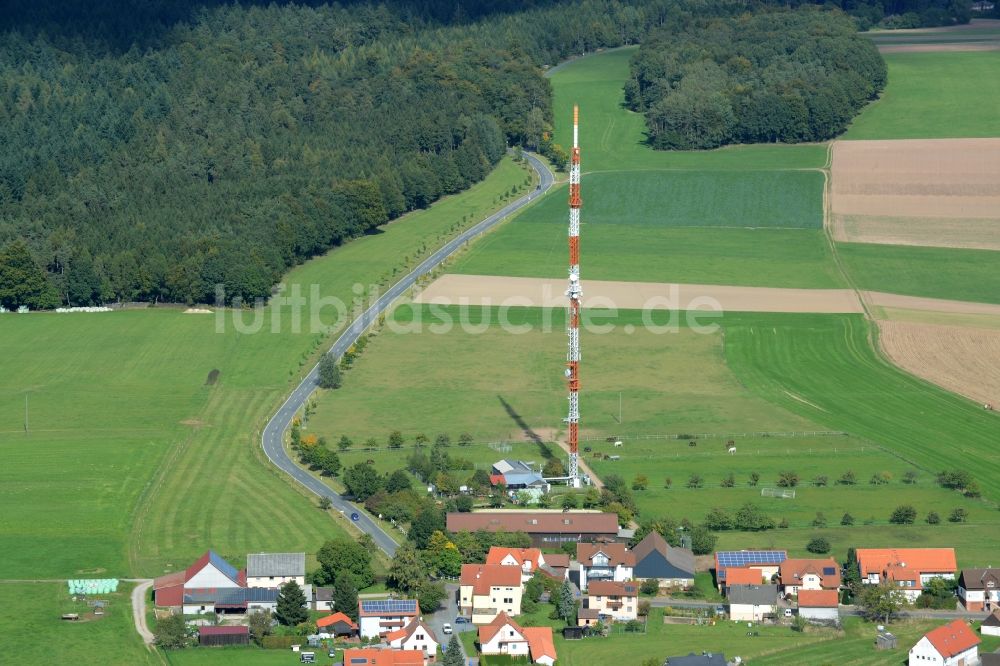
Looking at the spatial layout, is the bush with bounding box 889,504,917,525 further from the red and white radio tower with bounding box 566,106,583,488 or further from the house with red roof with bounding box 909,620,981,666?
the red and white radio tower with bounding box 566,106,583,488

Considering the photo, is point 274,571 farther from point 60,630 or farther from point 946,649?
point 946,649

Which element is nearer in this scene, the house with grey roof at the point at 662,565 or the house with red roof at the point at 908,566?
the house with red roof at the point at 908,566

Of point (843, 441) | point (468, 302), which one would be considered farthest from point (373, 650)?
point (468, 302)

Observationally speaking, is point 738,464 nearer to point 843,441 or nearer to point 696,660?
point 843,441

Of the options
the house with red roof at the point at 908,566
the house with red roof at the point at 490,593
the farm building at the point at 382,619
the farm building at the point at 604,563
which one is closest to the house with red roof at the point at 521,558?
the farm building at the point at 604,563

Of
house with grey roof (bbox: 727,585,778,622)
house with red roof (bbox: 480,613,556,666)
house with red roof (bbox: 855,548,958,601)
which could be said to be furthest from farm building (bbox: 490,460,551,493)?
house with red roof (bbox: 480,613,556,666)

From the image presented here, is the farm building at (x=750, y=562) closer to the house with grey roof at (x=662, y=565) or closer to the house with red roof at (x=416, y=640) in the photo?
the house with grey roof at (x=662, y=565)

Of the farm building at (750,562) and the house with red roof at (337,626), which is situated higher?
the farm building at (750,562)
